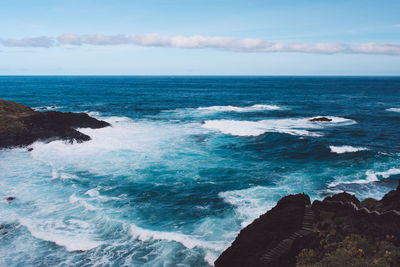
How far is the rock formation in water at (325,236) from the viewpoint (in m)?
10.3

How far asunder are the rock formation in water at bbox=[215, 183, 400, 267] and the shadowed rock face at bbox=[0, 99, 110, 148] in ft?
96.0

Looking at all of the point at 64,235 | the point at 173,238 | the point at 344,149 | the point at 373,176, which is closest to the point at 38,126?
the point at 64,235

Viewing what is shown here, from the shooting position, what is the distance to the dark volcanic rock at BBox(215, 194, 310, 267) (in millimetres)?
11562

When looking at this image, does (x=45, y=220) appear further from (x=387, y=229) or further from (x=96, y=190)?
(x=387, y=229)

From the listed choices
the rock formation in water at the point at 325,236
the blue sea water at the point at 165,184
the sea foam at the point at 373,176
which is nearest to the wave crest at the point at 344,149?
the blue sea water at the point at 165,184

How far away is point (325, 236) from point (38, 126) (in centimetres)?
3802

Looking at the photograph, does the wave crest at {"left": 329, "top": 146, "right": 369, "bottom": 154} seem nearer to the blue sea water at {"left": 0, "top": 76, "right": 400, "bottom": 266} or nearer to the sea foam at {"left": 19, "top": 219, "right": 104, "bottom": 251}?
the blue sea water at {"left": 0, "top": 76, "right": 400, "bottom": 266}

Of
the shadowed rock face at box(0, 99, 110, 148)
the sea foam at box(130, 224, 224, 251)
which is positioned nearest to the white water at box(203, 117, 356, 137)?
the shadowed rock face at box(0, 99, 110, 148)

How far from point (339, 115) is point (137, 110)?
42573 mm

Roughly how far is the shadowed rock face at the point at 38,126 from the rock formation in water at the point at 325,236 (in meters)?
29.3

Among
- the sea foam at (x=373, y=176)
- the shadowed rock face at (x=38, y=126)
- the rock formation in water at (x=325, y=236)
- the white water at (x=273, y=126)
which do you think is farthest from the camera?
the white water at (x=273, y=126)

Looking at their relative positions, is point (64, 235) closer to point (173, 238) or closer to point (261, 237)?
point (173, 238)

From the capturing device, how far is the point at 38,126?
1513 inches

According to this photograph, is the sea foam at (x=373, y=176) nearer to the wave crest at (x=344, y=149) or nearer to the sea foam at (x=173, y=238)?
the wave crest at (x=344, y=149)
